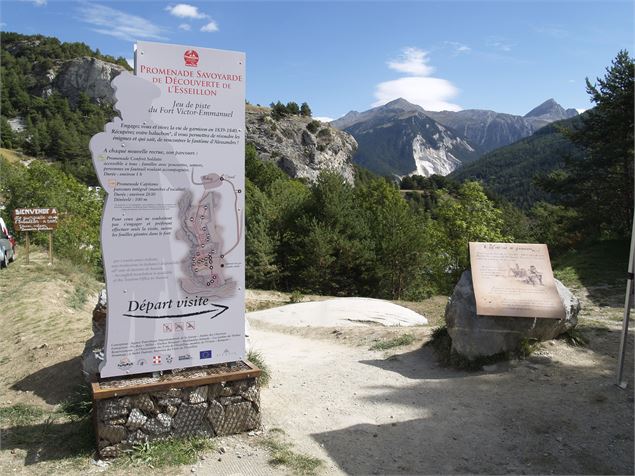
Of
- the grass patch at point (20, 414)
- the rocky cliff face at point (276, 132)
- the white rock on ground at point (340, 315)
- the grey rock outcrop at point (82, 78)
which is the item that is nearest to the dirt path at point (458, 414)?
the grass patch at point (20, 414)

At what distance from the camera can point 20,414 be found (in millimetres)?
5715

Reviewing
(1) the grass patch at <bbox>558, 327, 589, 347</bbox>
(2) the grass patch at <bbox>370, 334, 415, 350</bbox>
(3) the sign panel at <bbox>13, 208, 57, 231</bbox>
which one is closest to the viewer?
(1) the grass patch at <bbox>558, 327, 589, 347</bbox>

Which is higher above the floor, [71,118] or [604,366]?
[71,118]

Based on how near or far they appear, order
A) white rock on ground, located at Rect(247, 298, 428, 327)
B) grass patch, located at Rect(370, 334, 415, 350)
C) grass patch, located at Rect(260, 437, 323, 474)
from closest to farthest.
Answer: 1. grass patch, located at Rect(260, 437, 323, 474)
2. grass patch, located at Rect(370, 334, 415, 350)
3. white rock on ground, located at Rect(247, 298, 428, 327)

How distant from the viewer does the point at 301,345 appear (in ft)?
34.2

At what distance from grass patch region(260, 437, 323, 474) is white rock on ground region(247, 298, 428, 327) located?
7317 millimetres

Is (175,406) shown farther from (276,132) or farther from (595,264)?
(276,132)

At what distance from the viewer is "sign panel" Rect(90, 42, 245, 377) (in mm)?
4684

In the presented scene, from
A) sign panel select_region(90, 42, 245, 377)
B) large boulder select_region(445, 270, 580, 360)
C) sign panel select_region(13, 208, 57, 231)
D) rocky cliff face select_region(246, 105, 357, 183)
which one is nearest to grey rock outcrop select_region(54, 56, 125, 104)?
rocky cliff face select_region(246, 105, 357, 183)

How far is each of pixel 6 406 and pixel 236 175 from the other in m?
4.11

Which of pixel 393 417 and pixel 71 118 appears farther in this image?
pixel 71 118

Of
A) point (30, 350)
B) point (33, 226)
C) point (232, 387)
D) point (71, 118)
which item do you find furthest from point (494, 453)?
point (71, 118)

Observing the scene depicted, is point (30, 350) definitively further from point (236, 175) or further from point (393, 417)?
point (393, 417)

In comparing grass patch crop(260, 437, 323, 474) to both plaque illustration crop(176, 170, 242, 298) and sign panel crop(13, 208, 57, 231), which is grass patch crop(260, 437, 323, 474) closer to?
plaque illustration crop(176, 170, 242, 298)
